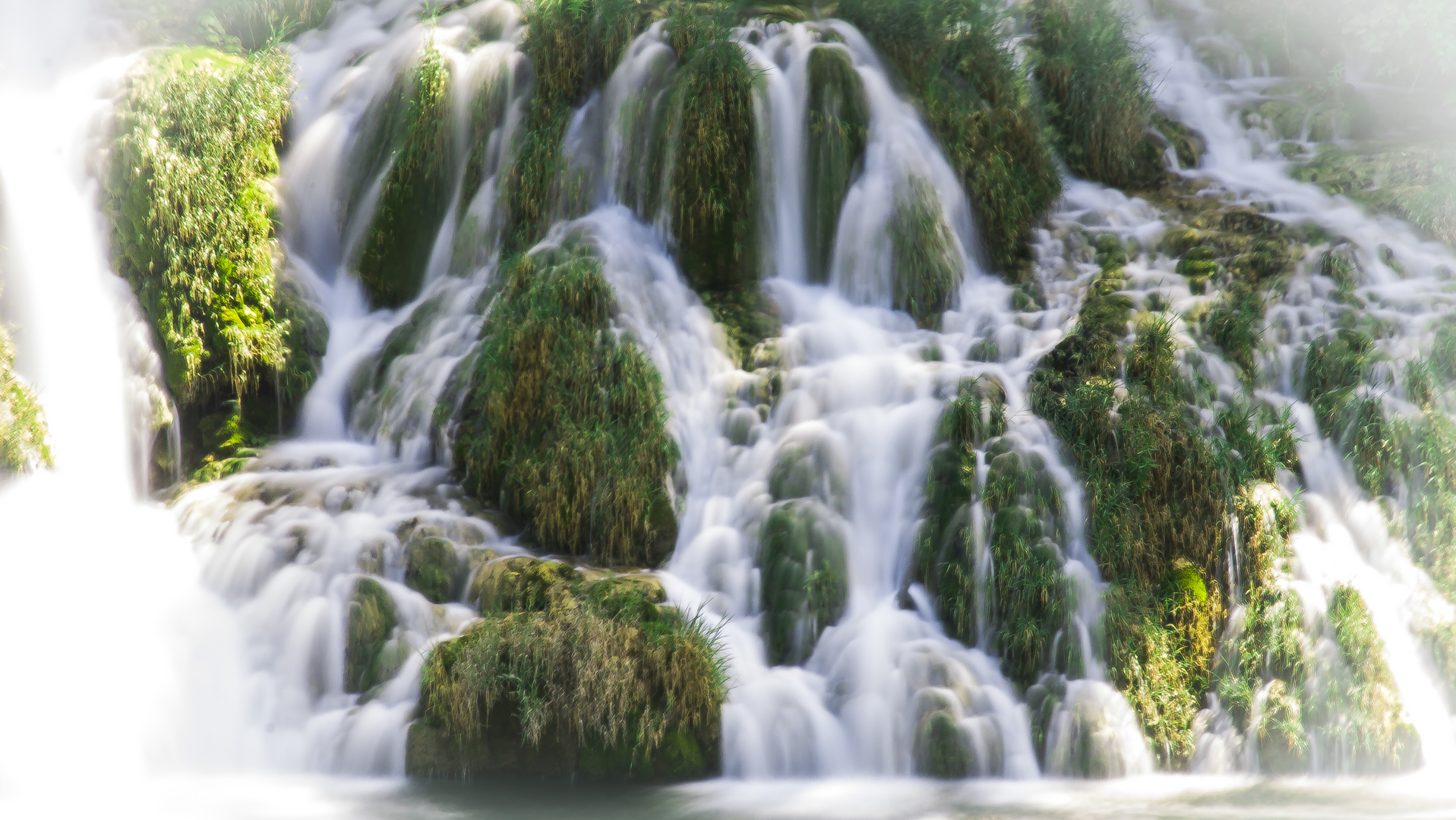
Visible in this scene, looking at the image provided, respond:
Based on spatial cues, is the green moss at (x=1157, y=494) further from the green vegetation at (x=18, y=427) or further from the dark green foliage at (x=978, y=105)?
the green vegetation at (x=18, y=427)

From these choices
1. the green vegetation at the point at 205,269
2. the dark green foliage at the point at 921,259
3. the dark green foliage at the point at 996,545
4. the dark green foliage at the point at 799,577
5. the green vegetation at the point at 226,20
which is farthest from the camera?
the green vegetation at the point at 226,20

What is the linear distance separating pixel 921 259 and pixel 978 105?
2.01m

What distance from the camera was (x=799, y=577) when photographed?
18.9 ft

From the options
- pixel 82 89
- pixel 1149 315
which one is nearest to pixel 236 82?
pixel 82 89

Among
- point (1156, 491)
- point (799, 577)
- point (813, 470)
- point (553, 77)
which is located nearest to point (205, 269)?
point (553, 77)

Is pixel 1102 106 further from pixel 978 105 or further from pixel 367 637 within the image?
pixel 367 637

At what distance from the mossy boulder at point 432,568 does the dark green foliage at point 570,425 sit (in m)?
0.57

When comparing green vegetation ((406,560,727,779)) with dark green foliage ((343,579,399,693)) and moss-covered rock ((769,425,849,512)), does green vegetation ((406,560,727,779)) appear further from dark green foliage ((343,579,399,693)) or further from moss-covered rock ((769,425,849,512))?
moss-covered rock ((769,425,849,512))

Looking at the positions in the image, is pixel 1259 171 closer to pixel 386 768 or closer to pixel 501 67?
pixel 501 67

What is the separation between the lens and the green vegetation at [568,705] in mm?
4973

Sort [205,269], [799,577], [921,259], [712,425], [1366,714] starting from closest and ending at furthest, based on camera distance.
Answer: [1366,714] → [799,577] → [712,425] → [205,269] → [921,259]

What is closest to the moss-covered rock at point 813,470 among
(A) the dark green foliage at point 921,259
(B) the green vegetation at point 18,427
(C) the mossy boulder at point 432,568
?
(A) the dark green foliage at point 921,259

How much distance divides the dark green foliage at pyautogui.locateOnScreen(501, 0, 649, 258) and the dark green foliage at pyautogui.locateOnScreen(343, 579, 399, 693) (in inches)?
133

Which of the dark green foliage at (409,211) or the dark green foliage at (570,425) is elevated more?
the dark green foliage at (409,211)
